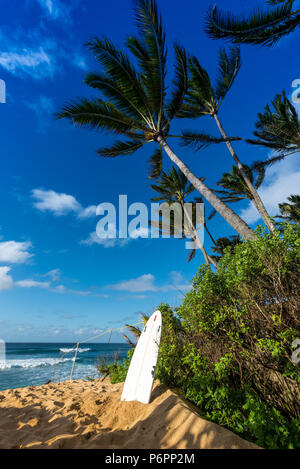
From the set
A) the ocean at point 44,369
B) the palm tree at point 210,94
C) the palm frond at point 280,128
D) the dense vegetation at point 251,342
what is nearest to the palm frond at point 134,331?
the ocean at point 44,369

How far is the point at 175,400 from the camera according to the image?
3039 millimetres

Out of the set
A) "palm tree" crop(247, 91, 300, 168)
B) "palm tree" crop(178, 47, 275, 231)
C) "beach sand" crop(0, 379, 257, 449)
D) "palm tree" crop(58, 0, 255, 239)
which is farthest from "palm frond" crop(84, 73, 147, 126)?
"beach sand" crop(0, 379, 257, 449)

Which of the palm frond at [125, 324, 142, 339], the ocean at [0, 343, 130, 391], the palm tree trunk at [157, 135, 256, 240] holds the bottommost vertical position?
the ocean at [0, 343, 130, 391]

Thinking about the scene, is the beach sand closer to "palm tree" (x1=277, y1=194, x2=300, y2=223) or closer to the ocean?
the ocean

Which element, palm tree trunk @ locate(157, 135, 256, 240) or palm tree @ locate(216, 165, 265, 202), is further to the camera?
palm tree @ locate(216, 165, 265, 202)

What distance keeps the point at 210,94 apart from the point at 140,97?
13.1 ft

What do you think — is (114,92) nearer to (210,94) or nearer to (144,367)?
(210,94)

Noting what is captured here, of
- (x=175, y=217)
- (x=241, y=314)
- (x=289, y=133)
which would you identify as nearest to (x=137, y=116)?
(x=289, y=133)

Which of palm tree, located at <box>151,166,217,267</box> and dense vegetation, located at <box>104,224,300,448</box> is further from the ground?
palm tree, located at <box>151,166,217,267</box>

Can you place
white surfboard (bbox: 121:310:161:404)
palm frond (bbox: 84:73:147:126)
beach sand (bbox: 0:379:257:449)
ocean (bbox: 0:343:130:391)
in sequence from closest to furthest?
beach sand (bbox: 0:379:257:449)
white surfboard (bbox: 121:310:161:404)
palm frond (bbox: 84:73:147:126)
ocean (bbox: 0:343:130:391)

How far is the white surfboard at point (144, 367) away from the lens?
11.6 feet

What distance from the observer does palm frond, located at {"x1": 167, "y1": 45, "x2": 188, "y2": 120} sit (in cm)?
667

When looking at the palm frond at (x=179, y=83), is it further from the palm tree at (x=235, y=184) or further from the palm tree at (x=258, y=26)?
the palm tree at (x=235, y=184)

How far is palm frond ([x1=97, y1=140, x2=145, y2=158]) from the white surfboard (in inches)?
247
